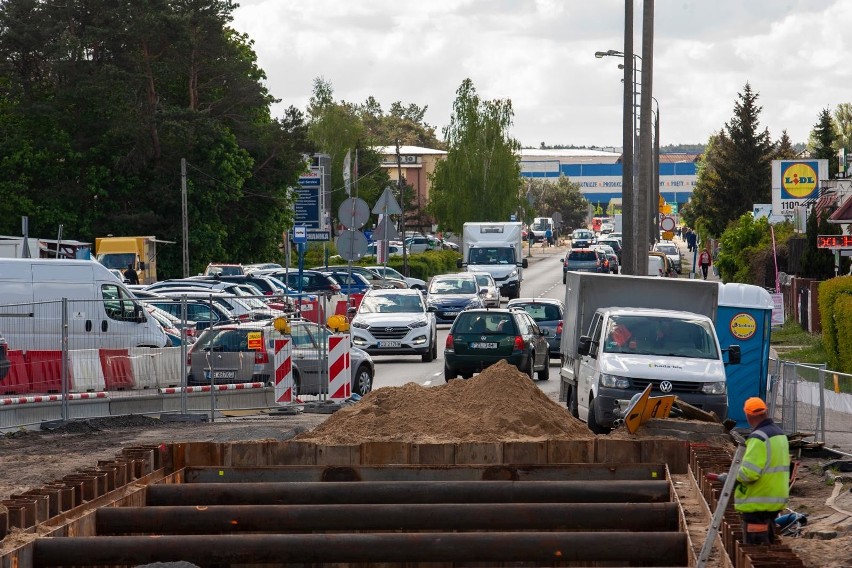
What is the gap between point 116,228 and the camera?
62.2 metres

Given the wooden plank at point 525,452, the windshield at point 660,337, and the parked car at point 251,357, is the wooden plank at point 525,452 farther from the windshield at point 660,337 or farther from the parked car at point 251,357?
the parked car at point 251,357

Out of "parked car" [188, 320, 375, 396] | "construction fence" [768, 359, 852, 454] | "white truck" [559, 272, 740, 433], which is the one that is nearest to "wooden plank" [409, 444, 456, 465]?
"white truck" [559, 272, 740, 433]

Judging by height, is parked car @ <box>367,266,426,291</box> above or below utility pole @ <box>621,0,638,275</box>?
below

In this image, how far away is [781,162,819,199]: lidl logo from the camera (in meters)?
39.8

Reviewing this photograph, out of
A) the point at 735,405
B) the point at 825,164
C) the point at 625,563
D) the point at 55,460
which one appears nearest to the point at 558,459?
the point at 625,563

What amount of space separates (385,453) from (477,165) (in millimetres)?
88679

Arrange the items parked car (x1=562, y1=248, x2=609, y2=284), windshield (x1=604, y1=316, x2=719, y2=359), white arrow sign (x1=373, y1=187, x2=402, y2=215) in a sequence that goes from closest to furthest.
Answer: windshield (x1=604, y1=316, x2=719, y2=359)
white arrow sign (x1=373, y1=187, x2=402, y2=215)
parked car (x1=562, y1=248, x2=609, y2=284)

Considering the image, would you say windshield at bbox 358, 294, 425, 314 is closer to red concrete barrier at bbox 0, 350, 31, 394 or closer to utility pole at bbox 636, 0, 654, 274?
utility pole at bbox 636, 0, 654, 274

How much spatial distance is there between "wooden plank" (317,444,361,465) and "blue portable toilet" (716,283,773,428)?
946 centimetres

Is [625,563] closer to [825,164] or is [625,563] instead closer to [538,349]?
[538,349]

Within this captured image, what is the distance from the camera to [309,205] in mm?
43844

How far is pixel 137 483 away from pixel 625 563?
13.6 ft

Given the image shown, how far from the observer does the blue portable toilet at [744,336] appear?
67.7 feet

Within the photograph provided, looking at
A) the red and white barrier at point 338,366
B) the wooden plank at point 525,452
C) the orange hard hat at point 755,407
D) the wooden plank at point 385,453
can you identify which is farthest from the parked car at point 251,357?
the orange hard hat at point 755,407
